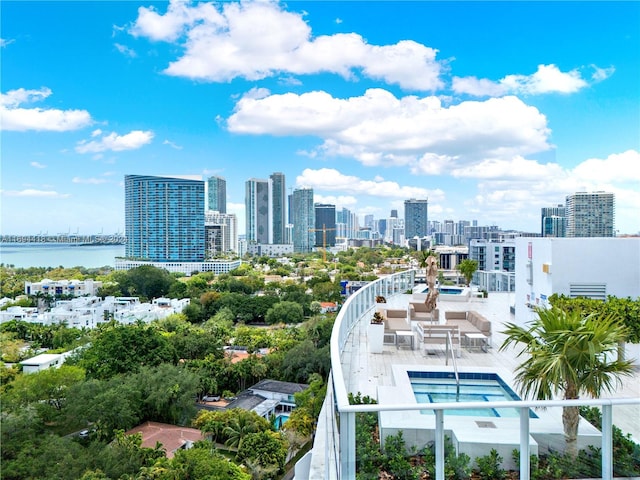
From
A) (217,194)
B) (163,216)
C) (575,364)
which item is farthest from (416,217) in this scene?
(575,364)

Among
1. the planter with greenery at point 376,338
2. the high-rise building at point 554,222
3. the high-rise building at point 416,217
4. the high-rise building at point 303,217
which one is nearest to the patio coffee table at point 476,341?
the planter with greenery at point 376,338

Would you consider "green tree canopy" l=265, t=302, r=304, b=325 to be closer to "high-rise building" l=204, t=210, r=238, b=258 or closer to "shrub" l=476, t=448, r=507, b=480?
"shrub" l=476, t=448, r=507, b=480

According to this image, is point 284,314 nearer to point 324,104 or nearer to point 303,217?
point 324,104

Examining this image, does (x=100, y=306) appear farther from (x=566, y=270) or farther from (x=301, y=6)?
(x=566, y=270)

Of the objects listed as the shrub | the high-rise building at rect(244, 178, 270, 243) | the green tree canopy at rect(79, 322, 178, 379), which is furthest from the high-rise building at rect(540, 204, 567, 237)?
the high-rise building at rect(244, 178, 270, 243)

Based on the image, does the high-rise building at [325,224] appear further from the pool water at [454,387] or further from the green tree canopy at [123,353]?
the pool water at [454,387]

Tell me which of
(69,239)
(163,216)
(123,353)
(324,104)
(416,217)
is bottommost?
(123,353)
